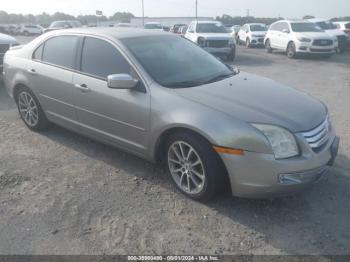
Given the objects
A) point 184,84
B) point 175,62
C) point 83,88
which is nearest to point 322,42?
point 175,62

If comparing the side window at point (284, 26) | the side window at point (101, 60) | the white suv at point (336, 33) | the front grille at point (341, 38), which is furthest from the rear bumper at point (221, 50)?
the side window at point (101, 60)

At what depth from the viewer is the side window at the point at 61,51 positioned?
4.82 metres

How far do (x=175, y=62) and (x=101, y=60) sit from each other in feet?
2.93

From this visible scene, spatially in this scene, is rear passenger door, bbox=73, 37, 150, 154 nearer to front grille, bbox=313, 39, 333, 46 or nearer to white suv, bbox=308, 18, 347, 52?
front grille, bbox=313, 39, 333, 46

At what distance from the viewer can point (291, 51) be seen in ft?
54.4

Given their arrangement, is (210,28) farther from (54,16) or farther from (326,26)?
(54,16)

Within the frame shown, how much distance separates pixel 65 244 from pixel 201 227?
3.93ft

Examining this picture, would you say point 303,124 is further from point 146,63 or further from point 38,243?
point 38,243

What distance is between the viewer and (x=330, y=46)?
15898 mm

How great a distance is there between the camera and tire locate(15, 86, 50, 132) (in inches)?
218

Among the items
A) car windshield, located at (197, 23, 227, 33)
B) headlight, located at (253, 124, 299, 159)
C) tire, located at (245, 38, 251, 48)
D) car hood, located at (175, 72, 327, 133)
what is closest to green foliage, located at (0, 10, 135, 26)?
tire, located at (245, 38, 251, 48)

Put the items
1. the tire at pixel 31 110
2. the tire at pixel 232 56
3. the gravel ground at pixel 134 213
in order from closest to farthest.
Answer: the gravel ground at pixel 134 213, the tire at pixel 31 110, the tire at pixel 232 56

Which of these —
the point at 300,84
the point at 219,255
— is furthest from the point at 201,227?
the point at 300,84

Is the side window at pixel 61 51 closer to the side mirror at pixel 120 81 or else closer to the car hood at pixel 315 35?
the side mirror at pixel 120 81
